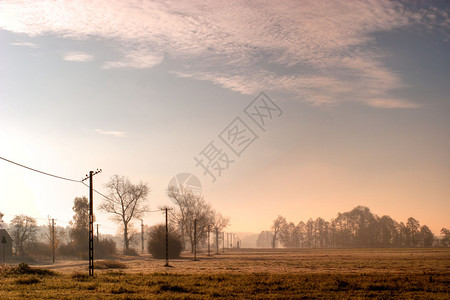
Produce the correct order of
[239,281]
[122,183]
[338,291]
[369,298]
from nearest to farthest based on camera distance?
[369,298], [338,291], [239,281], [122,183]

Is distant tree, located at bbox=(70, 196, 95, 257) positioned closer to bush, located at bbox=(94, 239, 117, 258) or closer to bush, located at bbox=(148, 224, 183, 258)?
bush, located at bbox=(94, 239, 117, 258)

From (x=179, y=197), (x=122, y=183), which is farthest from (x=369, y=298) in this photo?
(x=179, y=197)

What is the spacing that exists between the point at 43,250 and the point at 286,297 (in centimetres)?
8961

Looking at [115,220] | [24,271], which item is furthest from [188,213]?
[24,271]

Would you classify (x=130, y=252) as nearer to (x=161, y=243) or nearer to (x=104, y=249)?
(x=104, y=249)

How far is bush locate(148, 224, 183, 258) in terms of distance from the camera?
306 feet

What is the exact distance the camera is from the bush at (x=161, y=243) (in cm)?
9325

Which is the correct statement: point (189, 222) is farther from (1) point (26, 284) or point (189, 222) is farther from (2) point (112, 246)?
(1) point (26, 284)

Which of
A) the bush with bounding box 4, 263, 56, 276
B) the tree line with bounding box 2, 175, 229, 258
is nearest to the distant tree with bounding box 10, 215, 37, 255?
the tree line with bounding box 2, 175, 229, 258

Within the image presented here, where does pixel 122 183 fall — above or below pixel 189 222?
above

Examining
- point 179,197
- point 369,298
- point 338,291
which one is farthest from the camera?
point 179,197

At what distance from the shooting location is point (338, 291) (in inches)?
1062

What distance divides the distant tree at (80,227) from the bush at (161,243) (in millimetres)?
13951

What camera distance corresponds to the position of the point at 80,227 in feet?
336
